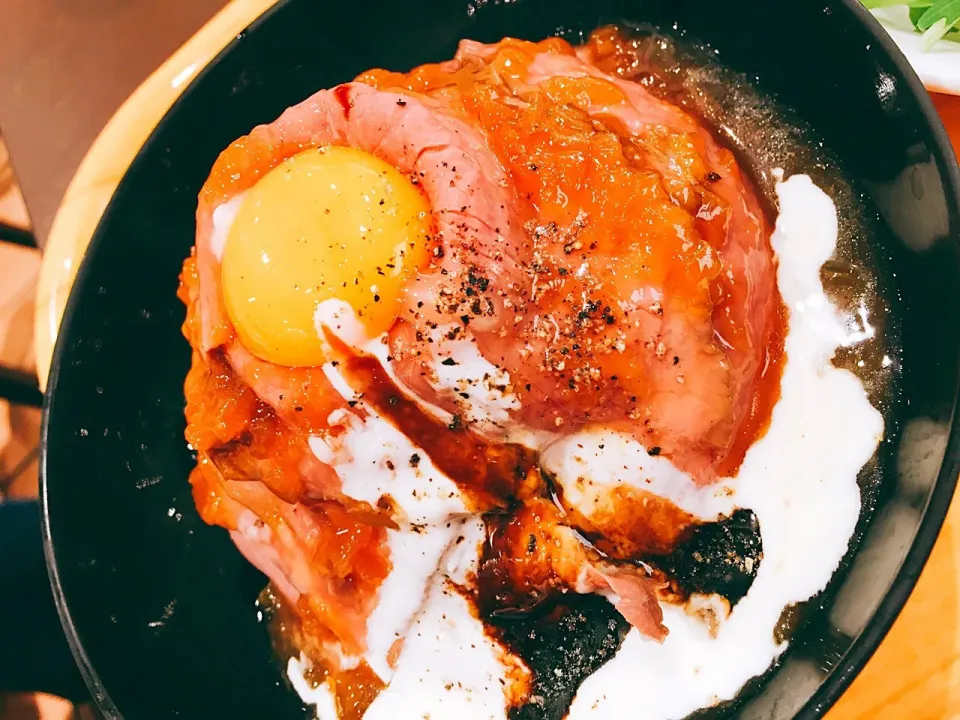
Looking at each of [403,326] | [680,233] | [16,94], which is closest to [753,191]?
[680,233]

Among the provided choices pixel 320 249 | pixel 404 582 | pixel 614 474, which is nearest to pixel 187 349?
pixel 320 249

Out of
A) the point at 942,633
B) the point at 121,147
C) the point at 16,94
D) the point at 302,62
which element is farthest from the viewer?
the point at 16,94

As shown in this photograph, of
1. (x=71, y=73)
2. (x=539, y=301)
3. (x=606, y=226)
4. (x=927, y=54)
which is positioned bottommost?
(x=71, y=73)

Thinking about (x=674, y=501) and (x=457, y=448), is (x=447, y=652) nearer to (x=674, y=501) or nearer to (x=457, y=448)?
(x=457, y=448)

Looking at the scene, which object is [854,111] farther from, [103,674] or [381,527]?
[103,674]

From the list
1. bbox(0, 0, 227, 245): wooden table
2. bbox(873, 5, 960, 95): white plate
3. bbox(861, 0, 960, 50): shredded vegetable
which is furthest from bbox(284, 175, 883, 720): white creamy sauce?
bbox(0, 0, 227, 245): wooden table
